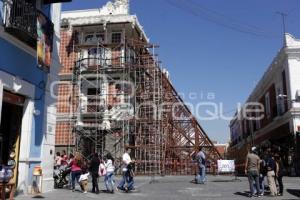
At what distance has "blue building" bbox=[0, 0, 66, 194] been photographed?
11.6 metres

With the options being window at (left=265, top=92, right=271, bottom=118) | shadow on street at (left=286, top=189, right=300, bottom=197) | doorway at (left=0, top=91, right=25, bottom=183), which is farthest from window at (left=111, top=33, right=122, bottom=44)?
shadow on street at (left=286, top=189, right=300, bottom=197)

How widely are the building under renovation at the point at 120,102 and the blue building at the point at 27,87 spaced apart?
1181 centimetres

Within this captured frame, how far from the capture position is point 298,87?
2539 centimetres

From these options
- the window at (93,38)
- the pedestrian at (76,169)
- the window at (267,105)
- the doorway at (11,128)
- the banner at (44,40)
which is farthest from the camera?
the window at (267,105)

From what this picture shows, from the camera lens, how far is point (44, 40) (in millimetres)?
12961

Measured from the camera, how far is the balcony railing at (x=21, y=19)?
37.2ft

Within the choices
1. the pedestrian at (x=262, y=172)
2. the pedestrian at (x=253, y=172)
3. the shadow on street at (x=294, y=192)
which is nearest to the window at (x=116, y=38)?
the pedestrian at (x=262, y=172)

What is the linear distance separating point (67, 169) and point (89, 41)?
14569 millimetres

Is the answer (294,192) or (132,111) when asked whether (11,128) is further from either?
(132,111)

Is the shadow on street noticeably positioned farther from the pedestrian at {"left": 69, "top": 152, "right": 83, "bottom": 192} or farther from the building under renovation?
the building under renovation

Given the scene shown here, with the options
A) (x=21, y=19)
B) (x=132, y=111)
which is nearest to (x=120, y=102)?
(x=132, y=111)

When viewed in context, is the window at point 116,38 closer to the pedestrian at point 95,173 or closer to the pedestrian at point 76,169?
the pedestrian at point 76,169

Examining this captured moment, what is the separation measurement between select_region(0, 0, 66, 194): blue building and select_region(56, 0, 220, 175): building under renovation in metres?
11.8

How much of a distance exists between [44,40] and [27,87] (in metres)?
1.58
